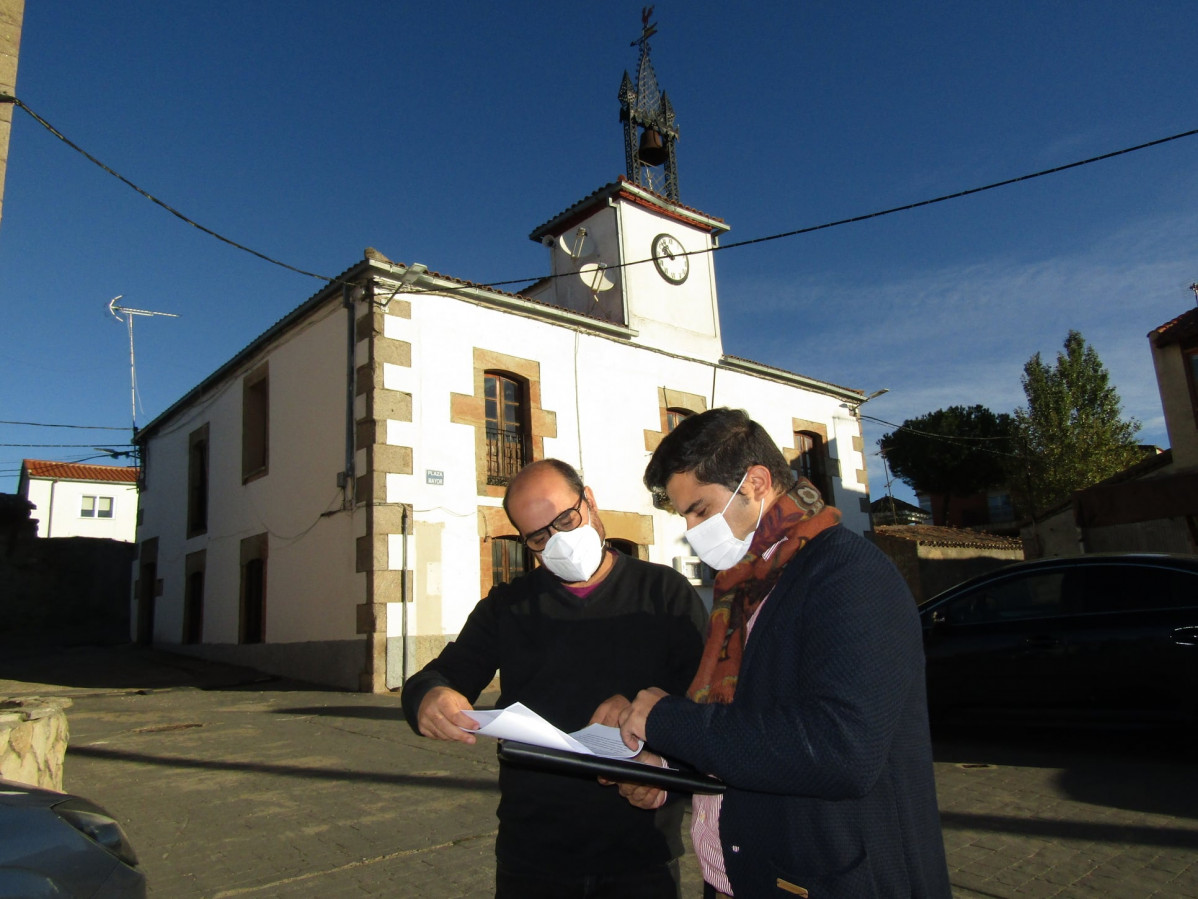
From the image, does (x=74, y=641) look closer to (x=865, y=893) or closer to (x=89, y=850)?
(x=89, y=850)

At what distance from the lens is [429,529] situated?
11766 millimetres

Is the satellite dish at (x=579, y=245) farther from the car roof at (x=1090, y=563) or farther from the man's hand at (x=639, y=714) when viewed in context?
the man's hand at (x=639, y=714)

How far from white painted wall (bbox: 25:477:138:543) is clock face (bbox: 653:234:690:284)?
32690 mm

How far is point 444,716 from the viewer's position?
6.51 feet

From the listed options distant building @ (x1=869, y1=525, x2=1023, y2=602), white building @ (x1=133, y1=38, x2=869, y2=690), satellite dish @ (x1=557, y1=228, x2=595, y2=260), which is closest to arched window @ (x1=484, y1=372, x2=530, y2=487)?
white building @ (x1=133, y1=38, x2=869, y2=690)

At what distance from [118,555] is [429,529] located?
57.5 feet

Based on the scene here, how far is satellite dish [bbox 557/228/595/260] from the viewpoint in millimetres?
16672

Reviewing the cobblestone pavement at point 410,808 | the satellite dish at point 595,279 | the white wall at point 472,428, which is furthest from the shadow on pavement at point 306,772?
the satellite dish at point 595,279

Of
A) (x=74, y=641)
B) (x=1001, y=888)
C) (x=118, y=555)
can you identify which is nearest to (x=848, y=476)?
(x=1001, y=888)

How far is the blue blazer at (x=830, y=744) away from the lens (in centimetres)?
134

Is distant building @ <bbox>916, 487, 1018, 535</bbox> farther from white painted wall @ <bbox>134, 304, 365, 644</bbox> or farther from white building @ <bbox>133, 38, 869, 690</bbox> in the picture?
white painted wall @ <bbox>134, 304, 365, 644</bbox>

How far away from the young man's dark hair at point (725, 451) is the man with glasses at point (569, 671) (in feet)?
1.75

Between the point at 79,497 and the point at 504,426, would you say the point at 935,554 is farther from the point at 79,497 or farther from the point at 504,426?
the point at 79,497

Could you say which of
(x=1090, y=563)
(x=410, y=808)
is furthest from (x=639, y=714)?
(x=1090, y=563)
